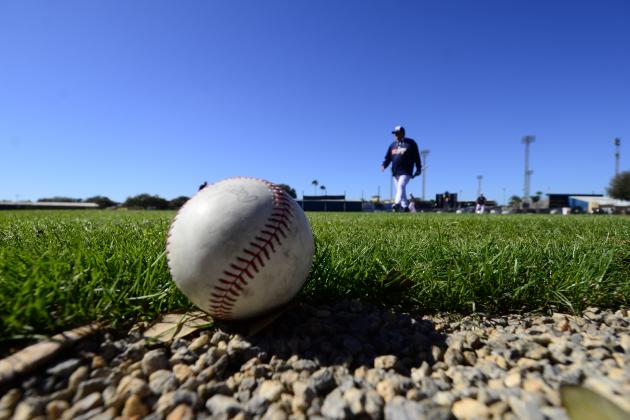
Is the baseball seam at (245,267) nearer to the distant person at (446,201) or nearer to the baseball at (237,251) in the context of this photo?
the baseball at (237,251)

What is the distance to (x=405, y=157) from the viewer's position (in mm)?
12258

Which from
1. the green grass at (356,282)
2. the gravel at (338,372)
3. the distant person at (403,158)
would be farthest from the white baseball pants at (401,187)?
the gravel at (338,372)

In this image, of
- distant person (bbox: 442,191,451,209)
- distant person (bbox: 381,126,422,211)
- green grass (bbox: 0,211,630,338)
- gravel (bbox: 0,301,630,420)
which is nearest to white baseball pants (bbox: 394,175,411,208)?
distant person (bbox: 381,126,422,211)

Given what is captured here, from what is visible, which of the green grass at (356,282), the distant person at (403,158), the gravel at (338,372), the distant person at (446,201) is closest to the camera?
the gravel at (338,372)

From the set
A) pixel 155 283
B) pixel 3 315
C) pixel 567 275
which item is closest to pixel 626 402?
pixel 567 275

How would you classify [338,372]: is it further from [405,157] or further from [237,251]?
[405,157]

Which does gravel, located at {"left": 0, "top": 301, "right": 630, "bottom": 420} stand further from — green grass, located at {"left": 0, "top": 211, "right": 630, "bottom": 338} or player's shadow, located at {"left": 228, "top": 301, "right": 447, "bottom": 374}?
green grass, located at {"left": 0, "top": 211, "right": 630, "bottom": 338}

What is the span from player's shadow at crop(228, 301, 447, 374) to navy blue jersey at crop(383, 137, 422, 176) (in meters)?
10.6

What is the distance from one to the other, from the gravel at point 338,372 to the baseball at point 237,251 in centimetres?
20

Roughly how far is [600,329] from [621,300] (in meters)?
0.60

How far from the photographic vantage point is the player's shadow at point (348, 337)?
1.72 m

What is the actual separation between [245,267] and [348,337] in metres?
0.63

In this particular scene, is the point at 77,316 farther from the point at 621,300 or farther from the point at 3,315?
the point at 621,300

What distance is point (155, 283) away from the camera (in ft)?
7.38
